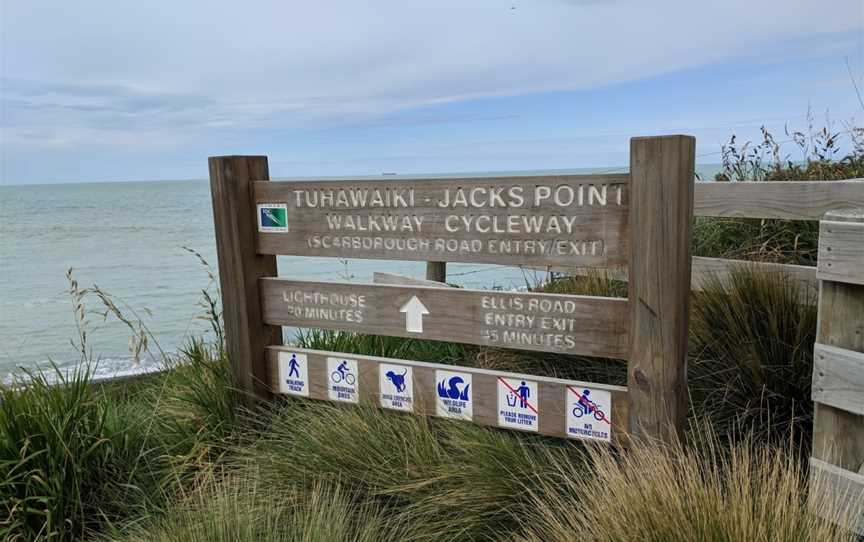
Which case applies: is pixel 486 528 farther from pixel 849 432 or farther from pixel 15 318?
pixel 15 318

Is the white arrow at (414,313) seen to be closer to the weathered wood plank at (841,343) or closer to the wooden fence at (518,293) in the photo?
the wooden fence at (518,293)

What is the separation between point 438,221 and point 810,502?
2.01 meters

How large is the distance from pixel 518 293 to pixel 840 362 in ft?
4.40

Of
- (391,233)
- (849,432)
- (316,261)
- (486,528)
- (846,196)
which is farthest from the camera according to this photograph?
(316,261)

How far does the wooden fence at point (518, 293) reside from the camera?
2.77m

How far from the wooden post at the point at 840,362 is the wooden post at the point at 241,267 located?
9.68 ft

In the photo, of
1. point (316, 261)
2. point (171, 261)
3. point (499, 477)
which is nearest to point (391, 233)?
point (499, 477)

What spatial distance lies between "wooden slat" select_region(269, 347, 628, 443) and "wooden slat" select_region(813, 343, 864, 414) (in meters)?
0.77

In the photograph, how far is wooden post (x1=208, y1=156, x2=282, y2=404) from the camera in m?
3.97

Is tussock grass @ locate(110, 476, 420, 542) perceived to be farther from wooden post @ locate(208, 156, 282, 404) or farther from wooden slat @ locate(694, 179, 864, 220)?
wooden slat @ locate(694, 179, 864, 220)

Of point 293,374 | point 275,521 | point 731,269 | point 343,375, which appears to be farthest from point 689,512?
point 293,374

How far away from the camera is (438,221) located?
3.47 meters

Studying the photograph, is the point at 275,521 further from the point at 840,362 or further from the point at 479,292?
the point at 840,362

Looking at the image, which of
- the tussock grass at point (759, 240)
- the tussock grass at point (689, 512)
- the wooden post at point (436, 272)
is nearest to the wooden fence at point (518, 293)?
the tussock grass at point (689, 512)
